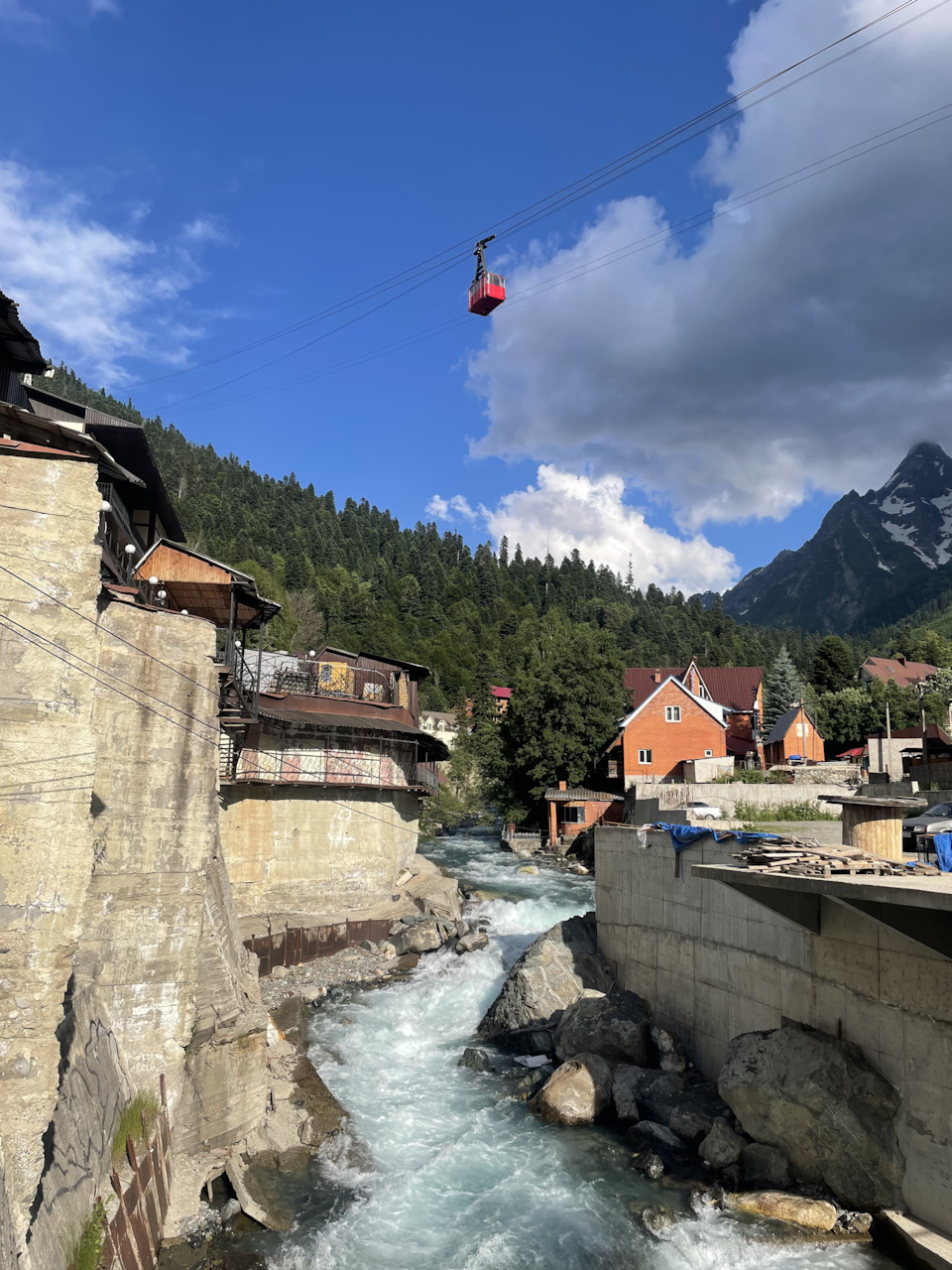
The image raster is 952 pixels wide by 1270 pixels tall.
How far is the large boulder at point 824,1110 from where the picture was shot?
10.7 m

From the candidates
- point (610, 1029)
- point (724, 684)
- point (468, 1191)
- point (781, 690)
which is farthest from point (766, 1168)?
point (781, 690)

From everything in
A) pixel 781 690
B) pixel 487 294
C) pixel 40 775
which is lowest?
pixel 40 775

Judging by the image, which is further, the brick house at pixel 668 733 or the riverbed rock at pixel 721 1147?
the brick house at pixel 668 733

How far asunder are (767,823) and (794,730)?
132 feet

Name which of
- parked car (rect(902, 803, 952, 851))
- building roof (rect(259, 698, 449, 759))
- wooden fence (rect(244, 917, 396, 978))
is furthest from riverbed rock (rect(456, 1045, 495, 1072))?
building roof (rect(259, 698, 449, 759))

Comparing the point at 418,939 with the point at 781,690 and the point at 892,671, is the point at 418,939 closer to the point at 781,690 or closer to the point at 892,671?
the point at 781,690

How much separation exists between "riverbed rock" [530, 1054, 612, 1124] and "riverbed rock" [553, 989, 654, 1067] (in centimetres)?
83

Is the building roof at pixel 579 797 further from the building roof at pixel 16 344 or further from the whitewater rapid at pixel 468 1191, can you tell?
the building roof at pixel 16 344

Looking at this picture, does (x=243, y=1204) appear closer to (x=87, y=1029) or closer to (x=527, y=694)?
(x=87, y=1029)

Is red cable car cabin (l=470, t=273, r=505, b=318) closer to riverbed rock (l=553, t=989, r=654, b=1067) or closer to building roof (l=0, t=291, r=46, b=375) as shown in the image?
building roof (l=0, t=291, r=46, b=375)

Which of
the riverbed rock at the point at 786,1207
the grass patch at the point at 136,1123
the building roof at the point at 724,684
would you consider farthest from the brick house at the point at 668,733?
the grass patch at the point at 136,1123

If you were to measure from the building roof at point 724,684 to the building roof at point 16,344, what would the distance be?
170 feet

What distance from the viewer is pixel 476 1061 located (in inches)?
686

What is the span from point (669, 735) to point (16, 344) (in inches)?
1612
